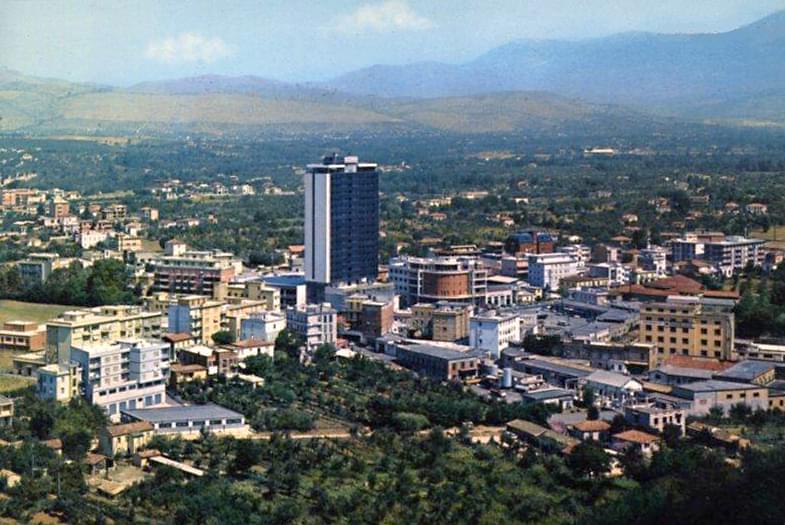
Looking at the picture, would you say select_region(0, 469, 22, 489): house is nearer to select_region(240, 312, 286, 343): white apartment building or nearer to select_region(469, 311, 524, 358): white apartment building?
select_region(240, 312, 286, 343): white apartment building

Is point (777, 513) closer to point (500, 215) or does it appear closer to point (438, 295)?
point (438, 295)

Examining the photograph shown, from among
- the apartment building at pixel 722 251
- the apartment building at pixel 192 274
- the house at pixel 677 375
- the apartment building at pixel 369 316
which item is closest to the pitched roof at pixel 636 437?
the house at pixel 677 375

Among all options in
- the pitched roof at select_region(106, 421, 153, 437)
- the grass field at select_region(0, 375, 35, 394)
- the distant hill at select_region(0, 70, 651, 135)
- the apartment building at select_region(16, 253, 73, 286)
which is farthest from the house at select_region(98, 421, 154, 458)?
the distant hill at select_region(0, 70, 651, 135)

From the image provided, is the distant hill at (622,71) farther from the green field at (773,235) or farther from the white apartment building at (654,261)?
the white apartment building at (654,261)

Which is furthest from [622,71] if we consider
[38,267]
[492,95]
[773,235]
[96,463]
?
[96,463]

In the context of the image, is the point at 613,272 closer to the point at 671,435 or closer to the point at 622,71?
the point at 671,435

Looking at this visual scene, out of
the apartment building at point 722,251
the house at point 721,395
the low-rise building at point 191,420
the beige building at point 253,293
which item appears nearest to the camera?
the low-rise building at point 191,420
